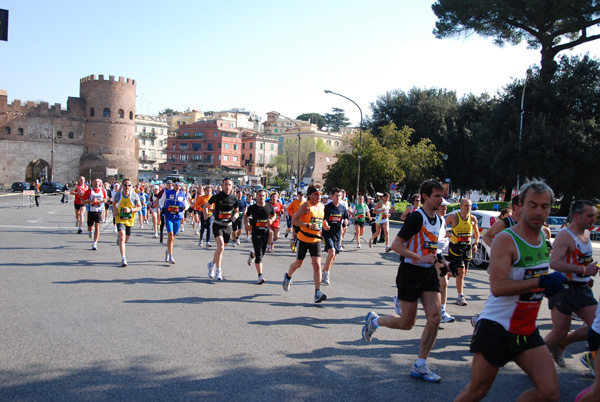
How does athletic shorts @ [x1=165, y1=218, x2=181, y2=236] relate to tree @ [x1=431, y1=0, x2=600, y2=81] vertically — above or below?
below

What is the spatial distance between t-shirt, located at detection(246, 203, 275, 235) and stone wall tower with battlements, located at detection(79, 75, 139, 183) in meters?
72.7

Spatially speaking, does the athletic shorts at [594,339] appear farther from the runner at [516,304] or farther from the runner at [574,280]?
the runner at [574,280]

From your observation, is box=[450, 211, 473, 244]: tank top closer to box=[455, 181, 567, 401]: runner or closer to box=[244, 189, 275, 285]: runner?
box=[244, 189, 275, 285]: runner

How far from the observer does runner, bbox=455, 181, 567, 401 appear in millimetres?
3254

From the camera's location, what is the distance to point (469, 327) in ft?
21.9

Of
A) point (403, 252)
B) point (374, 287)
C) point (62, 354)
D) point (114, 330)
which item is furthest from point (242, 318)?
point (374, 287)

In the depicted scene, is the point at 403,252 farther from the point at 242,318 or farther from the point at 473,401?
the point at 242,318

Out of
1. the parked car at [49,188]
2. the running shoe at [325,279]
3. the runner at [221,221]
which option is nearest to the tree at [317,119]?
the parked car at [49,188]

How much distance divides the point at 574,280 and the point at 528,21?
113 ft

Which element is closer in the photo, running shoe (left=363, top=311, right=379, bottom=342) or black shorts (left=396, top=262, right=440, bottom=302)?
black shorts (left=396, top=262, right=440, bottom=302)

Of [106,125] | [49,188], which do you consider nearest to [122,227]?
[49,188]

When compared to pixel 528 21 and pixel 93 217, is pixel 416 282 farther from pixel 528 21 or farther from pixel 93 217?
pixel 528 21

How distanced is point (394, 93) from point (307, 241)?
1745 inches

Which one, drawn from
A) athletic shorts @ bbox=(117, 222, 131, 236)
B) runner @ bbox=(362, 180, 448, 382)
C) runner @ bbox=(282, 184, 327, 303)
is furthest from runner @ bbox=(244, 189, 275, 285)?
runner @ bbox=(362, 180, 448, 382)
